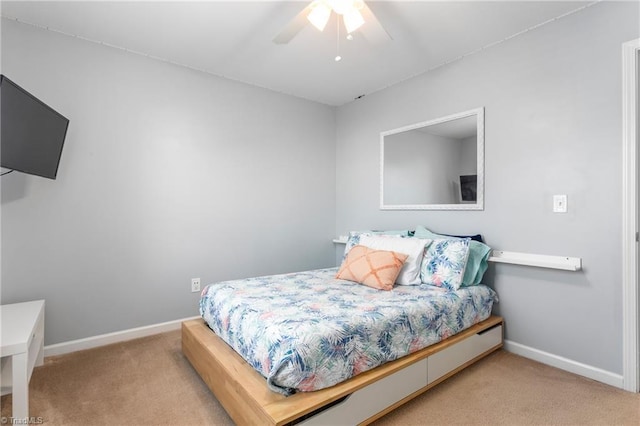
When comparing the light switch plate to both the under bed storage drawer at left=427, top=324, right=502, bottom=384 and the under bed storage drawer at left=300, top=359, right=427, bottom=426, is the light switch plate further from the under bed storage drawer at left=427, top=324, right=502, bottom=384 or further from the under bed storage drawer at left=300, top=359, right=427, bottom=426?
the under bed storage drawer at left=300, top=359, right=427, bottom=426

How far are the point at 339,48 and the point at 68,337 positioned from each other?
3108 mm

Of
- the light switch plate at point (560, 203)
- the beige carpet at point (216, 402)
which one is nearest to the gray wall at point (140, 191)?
the beige carpet at point (216, 402)

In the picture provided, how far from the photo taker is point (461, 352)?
2094 millimetres

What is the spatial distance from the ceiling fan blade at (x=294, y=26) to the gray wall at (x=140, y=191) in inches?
54.0

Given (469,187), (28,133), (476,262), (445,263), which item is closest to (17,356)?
(28,133)

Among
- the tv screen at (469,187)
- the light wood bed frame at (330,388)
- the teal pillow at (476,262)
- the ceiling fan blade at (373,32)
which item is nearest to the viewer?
the light wood bed frame at (330,388)

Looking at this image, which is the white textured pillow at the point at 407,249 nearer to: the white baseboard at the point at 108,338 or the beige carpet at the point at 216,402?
the beige carpet at the point at 216,402

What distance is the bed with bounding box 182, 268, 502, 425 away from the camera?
1.39m

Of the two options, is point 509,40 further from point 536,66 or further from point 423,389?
point 423,389

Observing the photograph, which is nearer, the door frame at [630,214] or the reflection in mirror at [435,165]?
the door frame at [630,214]

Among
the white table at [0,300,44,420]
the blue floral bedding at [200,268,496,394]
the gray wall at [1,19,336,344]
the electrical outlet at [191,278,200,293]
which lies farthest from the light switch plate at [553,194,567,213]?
the white table at [0,300,44,420]

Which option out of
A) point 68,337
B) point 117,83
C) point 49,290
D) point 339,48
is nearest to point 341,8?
point 339,48

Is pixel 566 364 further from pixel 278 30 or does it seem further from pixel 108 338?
pixel 108 338

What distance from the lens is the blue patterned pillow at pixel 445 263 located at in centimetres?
229
